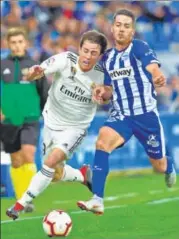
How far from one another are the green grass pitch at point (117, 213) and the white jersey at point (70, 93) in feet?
3.82

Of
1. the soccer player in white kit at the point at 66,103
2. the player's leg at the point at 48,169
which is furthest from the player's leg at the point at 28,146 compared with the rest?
the player's leg at the point at 48,169

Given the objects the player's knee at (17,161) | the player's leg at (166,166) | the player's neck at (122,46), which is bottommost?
the player's knee at (17,161)

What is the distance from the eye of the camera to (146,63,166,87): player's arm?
28.1ft

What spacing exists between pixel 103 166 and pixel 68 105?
1017 millimetres

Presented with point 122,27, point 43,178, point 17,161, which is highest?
point 122,27

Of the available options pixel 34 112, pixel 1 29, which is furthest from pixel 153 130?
pixel 1 29

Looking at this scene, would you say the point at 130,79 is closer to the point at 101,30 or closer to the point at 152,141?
the point at 152,141

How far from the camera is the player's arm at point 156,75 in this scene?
8562 mm

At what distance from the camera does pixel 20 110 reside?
12.0m

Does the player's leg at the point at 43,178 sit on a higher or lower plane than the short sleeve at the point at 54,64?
lower

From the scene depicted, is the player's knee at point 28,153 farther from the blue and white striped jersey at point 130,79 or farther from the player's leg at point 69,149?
the blue and white striped jersey at point 130,79

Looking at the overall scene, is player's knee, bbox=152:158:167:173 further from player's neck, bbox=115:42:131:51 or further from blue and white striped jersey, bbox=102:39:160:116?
player's neck, bbox=115:42:131:51

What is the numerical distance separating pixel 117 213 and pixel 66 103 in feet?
5.51

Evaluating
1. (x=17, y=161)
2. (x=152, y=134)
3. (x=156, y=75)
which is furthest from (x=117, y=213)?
(x=156, y=75)
